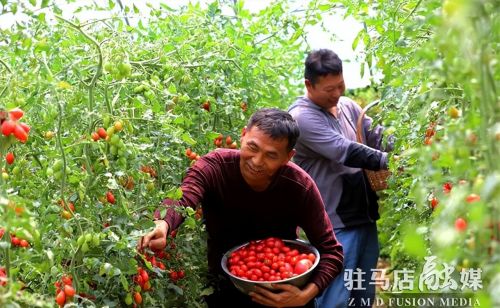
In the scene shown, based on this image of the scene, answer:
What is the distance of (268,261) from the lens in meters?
2.29

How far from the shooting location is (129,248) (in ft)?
6.29

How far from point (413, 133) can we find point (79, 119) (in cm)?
88

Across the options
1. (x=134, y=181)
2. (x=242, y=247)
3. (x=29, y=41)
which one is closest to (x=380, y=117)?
(x=242, y=247)

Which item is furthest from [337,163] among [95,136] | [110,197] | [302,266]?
[95,136]

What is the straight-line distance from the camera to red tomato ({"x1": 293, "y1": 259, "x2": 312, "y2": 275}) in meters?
2.27

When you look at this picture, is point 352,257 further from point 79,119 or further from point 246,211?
point 79,119

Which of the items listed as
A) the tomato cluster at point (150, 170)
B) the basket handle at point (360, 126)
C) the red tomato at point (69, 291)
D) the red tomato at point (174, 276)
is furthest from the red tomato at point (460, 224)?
the basket handle at point (360, 126)

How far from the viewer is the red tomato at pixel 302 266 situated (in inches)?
89.3

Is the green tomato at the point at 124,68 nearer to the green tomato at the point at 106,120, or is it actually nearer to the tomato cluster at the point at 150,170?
the green tomato at the point at 106,120

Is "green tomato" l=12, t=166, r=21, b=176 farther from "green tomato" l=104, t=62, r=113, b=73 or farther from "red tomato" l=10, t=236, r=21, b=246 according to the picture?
"green tomato" l=104, t=62, r=113, b=73

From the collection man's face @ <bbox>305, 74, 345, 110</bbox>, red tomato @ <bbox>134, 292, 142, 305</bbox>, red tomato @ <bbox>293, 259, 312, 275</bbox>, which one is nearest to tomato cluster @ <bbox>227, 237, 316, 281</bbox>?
red tomato @ <bbox>293, 259, 312, 275</bbox>

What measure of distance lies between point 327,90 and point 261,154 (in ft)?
2.91

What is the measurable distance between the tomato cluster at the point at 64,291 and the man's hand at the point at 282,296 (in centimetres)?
63

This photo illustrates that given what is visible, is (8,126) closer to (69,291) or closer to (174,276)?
(69,291)
